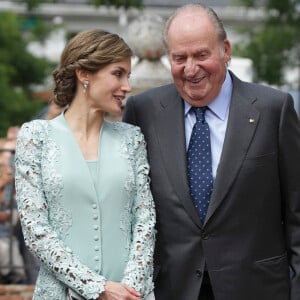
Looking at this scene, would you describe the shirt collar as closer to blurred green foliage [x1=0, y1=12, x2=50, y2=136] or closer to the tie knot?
the tie knot

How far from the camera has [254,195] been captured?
3924 mm

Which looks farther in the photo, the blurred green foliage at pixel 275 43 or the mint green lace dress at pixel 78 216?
the blurred green foliage at pixel 275 43

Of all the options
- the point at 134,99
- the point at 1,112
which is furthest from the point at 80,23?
the point at 134,99

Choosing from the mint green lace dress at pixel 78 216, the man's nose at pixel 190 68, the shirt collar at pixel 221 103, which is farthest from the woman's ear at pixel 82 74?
the shirt collar at pixel 221 103

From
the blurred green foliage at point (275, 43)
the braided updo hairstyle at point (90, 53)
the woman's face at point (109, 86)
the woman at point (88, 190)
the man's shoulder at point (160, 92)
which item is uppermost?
the braided updo hairstyle at point (90, 53)

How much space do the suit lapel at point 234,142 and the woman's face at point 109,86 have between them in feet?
1.75

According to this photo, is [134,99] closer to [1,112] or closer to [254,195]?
[254,195]

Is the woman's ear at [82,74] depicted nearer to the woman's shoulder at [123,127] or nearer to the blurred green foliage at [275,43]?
the woman's shoulder at [123,127]

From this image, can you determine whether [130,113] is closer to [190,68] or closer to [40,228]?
[190,68]

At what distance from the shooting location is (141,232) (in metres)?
3.70

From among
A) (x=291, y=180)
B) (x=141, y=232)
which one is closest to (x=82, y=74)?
(x=141, y=232)

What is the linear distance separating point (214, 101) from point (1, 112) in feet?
53.5

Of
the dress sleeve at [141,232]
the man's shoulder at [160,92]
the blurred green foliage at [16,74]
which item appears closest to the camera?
the dress sleeve at [141,232]

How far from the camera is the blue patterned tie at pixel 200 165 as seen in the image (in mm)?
3916
